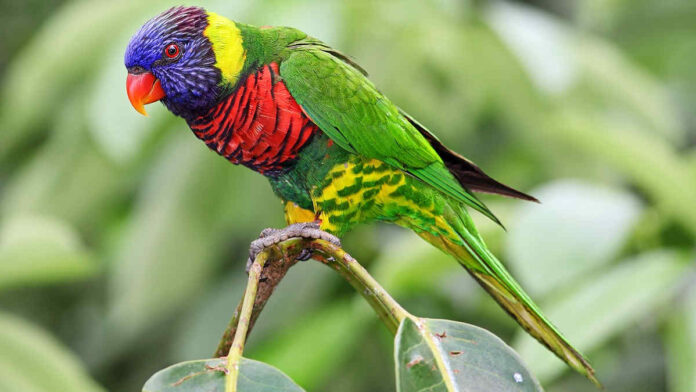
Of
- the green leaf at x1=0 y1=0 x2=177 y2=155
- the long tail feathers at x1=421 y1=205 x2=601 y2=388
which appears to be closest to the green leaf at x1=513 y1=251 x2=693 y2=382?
the long tail feathers at x1=421 y1=205 x2=601 y2=388

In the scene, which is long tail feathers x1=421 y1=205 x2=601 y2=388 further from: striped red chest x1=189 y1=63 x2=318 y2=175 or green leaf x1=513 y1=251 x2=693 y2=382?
striped red chest x1=189 y1=63 x2=318 y2=175

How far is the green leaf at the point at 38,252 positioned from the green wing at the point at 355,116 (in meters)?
0.61

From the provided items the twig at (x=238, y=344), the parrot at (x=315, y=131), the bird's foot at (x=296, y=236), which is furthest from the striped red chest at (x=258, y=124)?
the twig at (x=238, y=344)

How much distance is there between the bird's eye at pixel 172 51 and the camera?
0.94 metres

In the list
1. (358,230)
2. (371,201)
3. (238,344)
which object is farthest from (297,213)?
(358,230)

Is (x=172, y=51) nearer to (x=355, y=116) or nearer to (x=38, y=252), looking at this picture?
(x=355, y=116)

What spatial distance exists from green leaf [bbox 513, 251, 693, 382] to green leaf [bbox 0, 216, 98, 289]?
81cm

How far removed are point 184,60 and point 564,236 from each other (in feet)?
2.27

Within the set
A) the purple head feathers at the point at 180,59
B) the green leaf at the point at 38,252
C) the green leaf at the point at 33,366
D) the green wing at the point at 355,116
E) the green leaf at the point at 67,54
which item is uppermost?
the green wing at the point at 355,116

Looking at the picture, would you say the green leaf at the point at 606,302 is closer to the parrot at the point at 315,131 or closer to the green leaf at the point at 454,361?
the parrot at the point at 315,131

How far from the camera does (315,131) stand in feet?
3.36

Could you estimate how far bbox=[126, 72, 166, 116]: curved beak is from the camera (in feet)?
3.03

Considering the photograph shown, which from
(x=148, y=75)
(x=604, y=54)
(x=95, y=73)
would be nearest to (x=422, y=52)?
(x=604, y=54)

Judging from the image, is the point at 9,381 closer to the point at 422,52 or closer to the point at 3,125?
the point at 3,125
